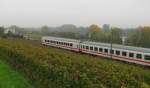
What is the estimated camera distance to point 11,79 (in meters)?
20.8

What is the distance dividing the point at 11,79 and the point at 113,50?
15112mm

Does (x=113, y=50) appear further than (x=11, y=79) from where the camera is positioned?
Yes

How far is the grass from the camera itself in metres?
18.8

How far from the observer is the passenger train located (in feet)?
88.2

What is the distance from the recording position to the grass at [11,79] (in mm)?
18773

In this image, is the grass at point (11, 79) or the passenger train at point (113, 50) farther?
the passenger train at point (113, 50)

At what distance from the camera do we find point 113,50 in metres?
32.2

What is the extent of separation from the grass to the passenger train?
12.5m

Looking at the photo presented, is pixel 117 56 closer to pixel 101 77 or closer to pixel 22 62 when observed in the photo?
pixel 22 62

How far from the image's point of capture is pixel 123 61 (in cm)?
3036

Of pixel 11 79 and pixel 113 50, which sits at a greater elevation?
pixel 113 50

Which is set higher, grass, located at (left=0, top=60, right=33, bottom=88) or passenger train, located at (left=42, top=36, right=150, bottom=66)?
passenger train, located at (left=42, top=36, right=150, bottom=66)

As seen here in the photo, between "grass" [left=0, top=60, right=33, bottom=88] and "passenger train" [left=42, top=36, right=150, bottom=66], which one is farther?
"passenger train" [left=42, top=36, right=150, bottom=66]

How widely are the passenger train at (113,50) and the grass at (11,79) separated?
12514 millimetres
